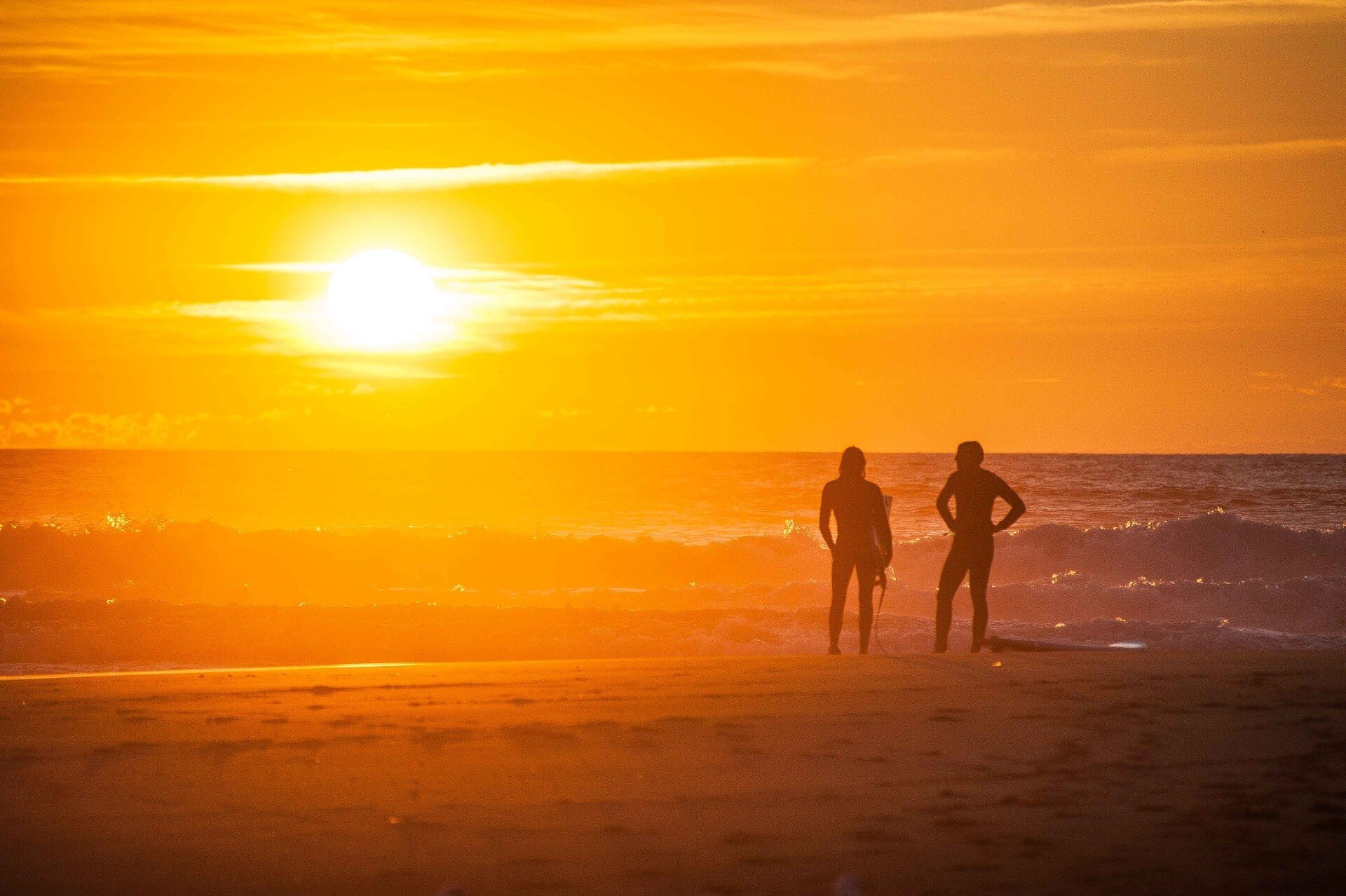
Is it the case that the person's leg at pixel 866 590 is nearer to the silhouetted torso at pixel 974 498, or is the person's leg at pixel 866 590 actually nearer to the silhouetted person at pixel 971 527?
the silhouetted person at pixel 971 527

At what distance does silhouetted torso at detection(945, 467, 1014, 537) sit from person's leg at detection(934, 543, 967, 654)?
0.63 ft

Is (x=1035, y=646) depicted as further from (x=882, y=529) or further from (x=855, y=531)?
(x=855, y=531)

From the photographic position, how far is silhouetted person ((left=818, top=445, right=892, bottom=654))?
10.6m

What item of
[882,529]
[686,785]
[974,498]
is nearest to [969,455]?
[974,498]

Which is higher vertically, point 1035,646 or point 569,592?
point 1035,646

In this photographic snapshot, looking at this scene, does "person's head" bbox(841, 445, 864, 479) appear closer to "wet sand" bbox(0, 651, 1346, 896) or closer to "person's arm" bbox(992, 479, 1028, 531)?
"person's arm" bbox(992, 479, 1028, 531)

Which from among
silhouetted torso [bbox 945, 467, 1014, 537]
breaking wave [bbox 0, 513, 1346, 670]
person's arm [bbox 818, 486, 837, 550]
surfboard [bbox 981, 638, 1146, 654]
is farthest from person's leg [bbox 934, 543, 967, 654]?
breaking wave [bbox 0, 513, 1346, 670]

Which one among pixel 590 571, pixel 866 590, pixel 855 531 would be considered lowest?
pixel 590 571

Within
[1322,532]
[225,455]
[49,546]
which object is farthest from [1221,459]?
[49,546]

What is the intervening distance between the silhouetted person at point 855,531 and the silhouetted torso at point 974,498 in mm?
644

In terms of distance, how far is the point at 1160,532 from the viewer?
26.9m

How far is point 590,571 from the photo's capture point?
2828 cm

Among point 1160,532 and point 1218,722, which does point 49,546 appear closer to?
point 1160,532

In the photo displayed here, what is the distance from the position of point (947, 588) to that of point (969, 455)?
1.17m
